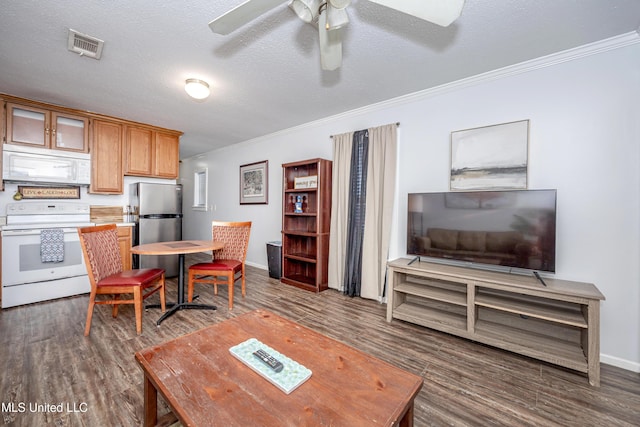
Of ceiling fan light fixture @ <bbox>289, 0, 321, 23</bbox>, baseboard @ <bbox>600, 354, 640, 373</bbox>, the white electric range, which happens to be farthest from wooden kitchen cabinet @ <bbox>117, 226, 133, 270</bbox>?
baseboard @ <bbox>600, 354, 640, 373</bbox>

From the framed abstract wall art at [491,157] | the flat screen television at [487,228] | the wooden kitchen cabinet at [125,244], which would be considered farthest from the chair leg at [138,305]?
the framed abstract wall art at [491,157]

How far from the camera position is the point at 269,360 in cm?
122

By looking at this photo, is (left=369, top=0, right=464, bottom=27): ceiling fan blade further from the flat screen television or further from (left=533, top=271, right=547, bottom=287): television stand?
(left=533, top=271, right=547, bottom=287): television stand

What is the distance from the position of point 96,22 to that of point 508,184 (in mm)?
3614

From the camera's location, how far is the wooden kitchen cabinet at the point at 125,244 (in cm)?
377

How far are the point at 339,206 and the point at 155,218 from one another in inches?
114

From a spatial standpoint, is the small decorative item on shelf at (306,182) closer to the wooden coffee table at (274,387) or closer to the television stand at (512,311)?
the television stand at (512,311)

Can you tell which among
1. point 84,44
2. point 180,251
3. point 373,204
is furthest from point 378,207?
point 84,44

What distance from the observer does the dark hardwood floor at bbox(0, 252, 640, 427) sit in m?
1.49

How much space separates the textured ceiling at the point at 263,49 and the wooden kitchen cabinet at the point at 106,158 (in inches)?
18.0

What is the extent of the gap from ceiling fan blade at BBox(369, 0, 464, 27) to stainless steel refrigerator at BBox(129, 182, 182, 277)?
Result: 404 cm

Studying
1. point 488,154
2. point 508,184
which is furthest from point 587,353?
point 488,154

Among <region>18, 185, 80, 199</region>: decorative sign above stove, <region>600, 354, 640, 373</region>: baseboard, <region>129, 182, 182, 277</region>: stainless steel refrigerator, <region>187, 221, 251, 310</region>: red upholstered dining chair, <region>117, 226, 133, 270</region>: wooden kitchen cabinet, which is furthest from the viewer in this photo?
<region>129, 182, 182, 277</region>: stainless steel refrigerator

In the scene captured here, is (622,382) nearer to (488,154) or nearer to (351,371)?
(488,154)
